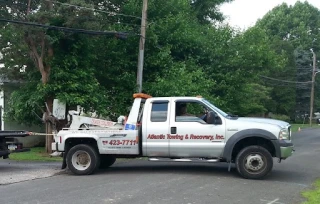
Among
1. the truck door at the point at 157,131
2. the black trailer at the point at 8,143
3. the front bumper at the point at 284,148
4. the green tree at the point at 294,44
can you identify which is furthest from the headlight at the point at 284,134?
the green tree at the point at 294,44

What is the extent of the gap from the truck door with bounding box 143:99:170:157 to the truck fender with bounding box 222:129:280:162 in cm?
154

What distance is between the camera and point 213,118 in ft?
35.0

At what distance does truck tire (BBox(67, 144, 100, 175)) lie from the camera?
11.3 metres

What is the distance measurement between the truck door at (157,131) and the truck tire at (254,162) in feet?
6.27

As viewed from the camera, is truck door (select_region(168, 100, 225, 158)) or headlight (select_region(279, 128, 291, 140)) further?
truck door (select_region(168, 100, 225, 158))

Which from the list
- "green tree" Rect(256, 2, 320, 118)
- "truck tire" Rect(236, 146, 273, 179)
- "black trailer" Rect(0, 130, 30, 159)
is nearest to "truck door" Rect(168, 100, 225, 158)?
"truck tire" Rect(236, 146, 273, 179)

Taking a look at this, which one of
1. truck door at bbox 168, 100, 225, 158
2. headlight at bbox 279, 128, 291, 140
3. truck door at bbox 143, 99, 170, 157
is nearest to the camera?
headlight at bbox 279, 128, 291, 140

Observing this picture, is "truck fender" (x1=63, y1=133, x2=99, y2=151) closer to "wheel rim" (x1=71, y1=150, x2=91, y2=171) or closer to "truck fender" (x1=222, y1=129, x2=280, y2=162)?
"wheel rim" (x1=71, y1=150, x2=91, y2=171)

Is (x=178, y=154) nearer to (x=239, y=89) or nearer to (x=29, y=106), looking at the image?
(x=29, y=106)

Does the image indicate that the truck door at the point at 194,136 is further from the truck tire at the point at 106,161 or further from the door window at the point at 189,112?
the truck tire at the point at 106,161

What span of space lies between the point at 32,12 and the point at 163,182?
9773 mm

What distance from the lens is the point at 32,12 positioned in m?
16.4

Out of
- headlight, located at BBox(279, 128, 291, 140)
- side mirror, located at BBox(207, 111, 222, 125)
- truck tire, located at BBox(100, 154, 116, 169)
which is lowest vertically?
truck tire, located at BBox(100, 154, 116, 169)

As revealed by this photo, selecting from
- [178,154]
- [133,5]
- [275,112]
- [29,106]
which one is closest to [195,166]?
[178,154]
